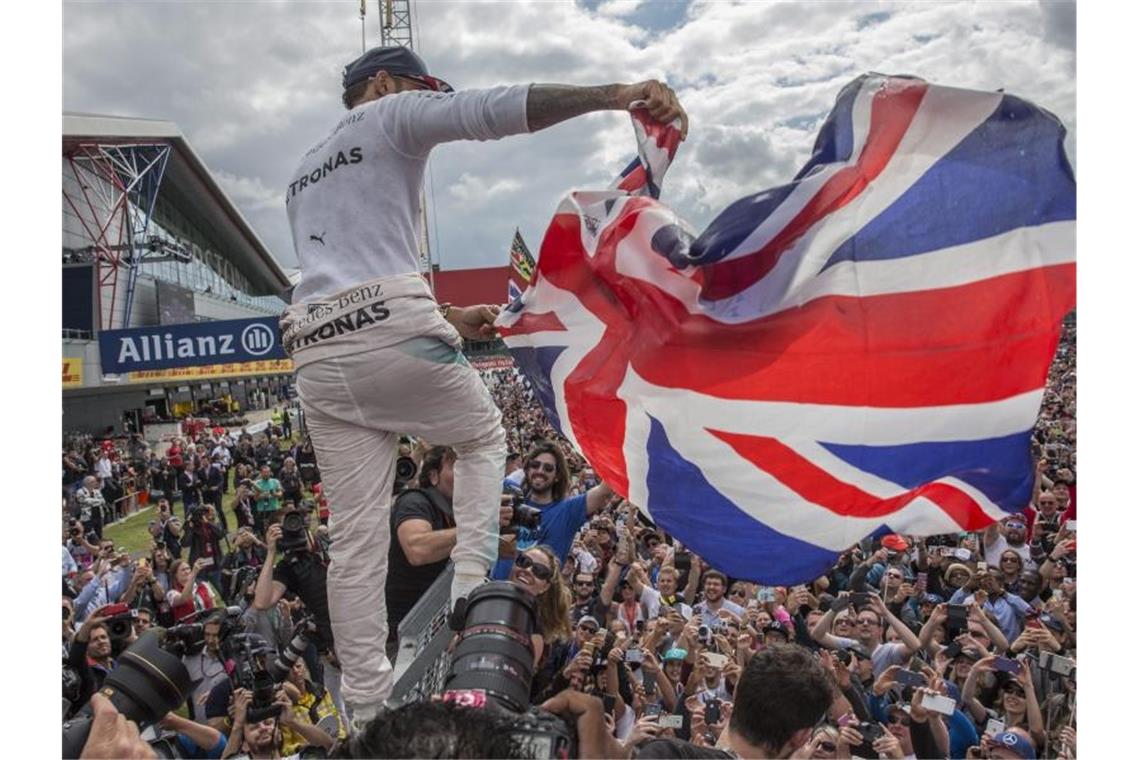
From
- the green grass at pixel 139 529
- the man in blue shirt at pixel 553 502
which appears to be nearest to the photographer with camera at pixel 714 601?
the man in blue shirt at pixel 553 502

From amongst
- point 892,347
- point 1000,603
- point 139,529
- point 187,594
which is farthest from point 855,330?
point 139,529

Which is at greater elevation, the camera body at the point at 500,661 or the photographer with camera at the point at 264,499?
the camera body at the point at 500,661

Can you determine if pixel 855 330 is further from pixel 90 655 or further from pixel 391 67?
pixel 90 655

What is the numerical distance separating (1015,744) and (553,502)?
101 inches

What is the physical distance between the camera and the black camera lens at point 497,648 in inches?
81.4

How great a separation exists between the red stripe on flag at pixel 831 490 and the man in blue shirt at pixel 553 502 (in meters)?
1.39

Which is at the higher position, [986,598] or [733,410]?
[733,410]

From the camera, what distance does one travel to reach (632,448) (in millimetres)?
2967

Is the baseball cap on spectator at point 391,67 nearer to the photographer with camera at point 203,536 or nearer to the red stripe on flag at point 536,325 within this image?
the red stripe on flag at point 536,325

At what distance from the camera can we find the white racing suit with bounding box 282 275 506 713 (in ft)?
8.56

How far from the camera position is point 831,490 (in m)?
2.62

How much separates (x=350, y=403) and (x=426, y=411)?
0.23 m

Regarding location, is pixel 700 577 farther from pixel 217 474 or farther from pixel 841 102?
pixel 217 474

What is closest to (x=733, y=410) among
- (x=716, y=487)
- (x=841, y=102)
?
(x=716, y=487)
